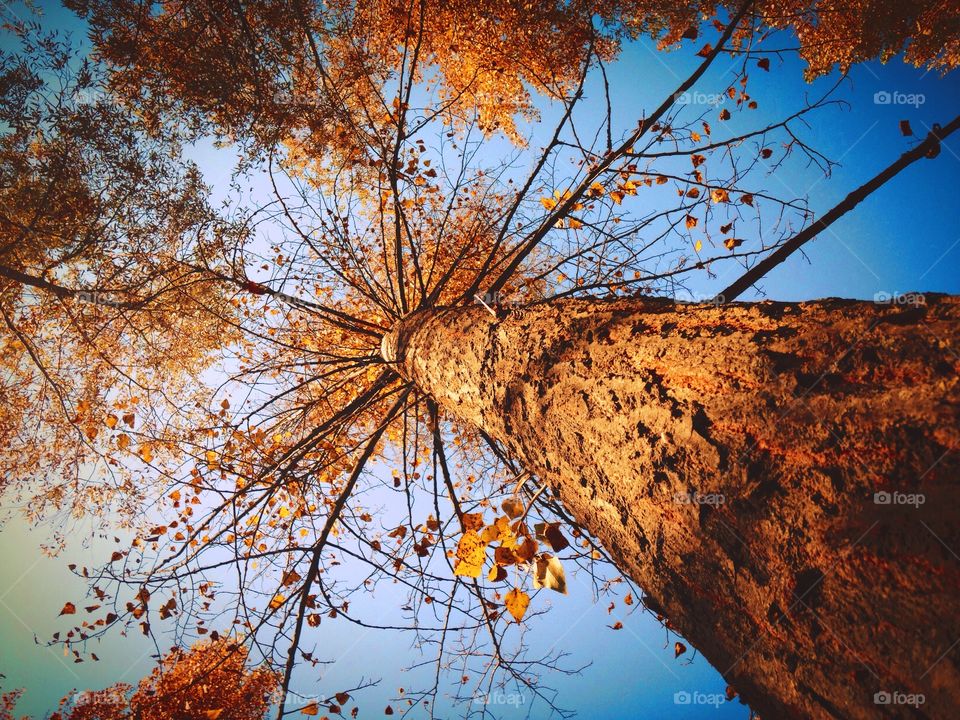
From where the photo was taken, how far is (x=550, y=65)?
419cm

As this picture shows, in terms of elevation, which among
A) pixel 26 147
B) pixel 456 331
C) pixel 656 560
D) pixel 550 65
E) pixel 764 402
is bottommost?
pixel 656 560

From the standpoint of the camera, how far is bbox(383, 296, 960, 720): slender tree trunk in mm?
571

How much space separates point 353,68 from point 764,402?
4.78 m

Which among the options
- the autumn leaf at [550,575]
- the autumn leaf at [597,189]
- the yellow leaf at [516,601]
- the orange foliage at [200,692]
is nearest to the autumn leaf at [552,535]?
the autumn leaf at [550,575]

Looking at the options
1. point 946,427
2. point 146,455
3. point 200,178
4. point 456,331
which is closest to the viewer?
point 946,427

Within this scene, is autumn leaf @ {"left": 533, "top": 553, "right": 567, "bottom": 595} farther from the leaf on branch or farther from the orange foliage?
the orange foliage

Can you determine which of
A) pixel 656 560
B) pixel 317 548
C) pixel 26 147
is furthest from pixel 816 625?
pixel 26 147

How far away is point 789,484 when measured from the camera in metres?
0.71

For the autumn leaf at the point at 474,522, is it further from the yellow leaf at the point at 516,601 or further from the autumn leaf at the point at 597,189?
the autumn leaf at the point at 597,189

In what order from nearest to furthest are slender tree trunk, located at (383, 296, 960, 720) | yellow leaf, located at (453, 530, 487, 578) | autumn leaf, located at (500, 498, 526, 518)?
slender tree trunk, located at (383, 296, 960, 720), autumn leaf, located at (500, 498, 526, 518), yellow leaf, located at (453, 530, 487, 578)

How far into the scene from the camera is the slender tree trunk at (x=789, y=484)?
571 mm

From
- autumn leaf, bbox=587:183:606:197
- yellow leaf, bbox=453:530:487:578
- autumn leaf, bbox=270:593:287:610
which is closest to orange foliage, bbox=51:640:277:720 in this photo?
autumn leaf, bbox=270:593:287:610

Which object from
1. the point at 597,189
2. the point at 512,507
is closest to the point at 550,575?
the point at 512,507

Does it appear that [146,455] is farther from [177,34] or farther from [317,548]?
[177,34]
